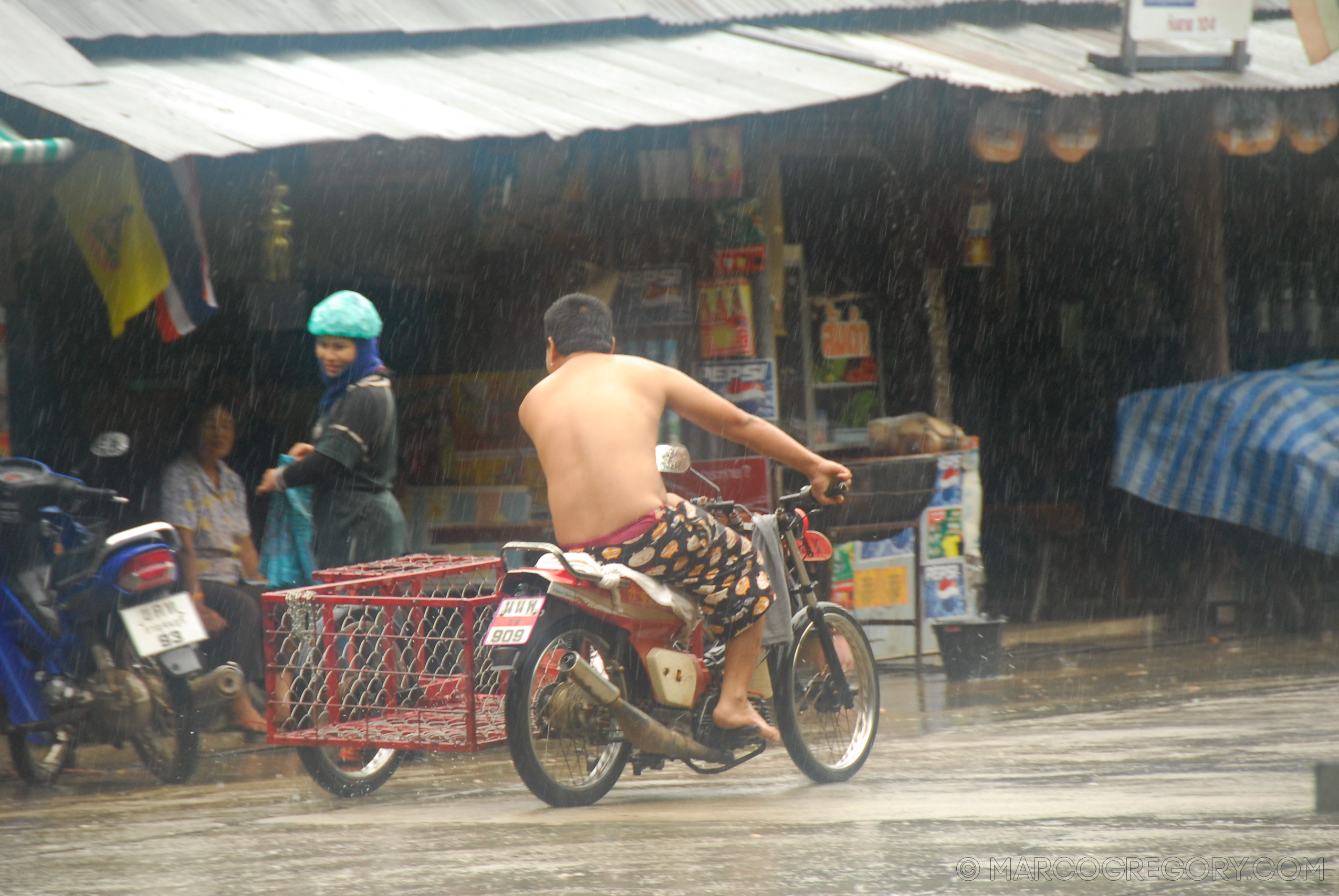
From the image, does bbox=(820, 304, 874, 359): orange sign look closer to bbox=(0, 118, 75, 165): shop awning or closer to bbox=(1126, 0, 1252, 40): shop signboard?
bbox=(1126, 0, 1252, 40): shop signboard

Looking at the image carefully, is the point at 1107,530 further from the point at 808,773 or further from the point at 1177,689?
the point at 808,773

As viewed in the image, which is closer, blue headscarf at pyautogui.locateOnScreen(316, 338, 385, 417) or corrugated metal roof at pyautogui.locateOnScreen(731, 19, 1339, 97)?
blue headscarf at pyautogui.locateOnScreen(316, 338, 385, 417)

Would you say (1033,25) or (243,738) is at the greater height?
(1033,25)

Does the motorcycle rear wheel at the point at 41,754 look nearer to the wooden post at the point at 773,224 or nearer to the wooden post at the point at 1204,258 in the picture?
the wooden post at the point at 773,224

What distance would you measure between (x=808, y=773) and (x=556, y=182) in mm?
4299

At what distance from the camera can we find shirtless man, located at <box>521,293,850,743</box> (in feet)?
17.0

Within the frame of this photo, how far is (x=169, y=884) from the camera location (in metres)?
4.26

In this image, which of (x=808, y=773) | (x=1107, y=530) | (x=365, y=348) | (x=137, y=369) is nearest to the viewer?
(x=808, y=773)

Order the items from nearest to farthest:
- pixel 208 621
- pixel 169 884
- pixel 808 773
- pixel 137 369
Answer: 1. pixel 169 884
2. pixel 808 773
3. pixel 208 621
4. pixel 137 369

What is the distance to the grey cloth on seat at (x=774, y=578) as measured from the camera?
17.8ft

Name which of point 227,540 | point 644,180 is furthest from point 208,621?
point 644,180

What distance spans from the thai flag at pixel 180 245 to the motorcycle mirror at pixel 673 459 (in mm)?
2748

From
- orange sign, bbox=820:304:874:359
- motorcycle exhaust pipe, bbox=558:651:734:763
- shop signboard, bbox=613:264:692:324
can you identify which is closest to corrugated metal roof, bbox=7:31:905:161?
shop signboard, bbox=613:264:692:324

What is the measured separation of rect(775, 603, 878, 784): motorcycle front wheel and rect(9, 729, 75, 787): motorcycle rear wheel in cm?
298
